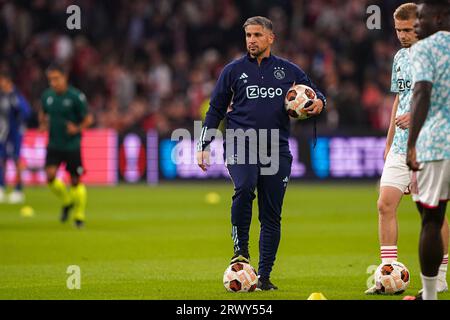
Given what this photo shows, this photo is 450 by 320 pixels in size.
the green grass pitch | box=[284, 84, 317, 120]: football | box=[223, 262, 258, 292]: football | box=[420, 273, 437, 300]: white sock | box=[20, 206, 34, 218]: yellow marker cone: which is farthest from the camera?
box=[20, 206, 34, 218]: yellow marker cone

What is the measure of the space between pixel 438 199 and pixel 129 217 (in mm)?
11583

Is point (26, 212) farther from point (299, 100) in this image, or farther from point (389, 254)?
point (389, 254)

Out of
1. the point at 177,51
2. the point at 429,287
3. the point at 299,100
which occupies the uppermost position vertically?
the point at 177,51

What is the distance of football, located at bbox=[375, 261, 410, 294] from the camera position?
977 cm

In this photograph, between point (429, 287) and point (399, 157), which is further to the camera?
point (399, 157)

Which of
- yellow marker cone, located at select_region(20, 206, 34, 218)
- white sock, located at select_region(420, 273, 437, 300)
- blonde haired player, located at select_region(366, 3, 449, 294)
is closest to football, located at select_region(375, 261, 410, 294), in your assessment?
blonde haired player, located at select_region(366, 3, 449, 294)

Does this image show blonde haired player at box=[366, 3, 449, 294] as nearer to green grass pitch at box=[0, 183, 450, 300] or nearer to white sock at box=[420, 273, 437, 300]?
green grass pitch at box=[0, 183, 450, 300]

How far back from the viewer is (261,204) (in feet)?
33.8

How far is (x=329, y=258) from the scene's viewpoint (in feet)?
43.4

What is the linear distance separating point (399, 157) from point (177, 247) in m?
5.17

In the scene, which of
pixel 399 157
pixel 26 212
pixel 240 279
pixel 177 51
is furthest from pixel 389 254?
pixel 177 51

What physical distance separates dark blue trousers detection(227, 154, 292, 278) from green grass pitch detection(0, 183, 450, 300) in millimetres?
441
